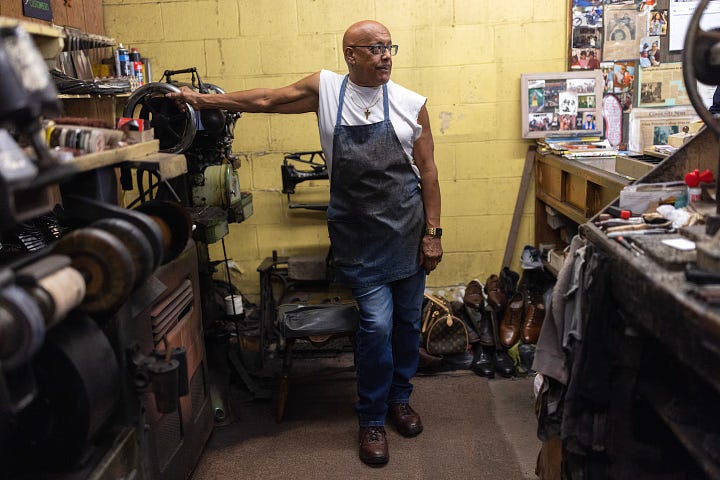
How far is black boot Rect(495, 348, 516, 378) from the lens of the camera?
3.67 meters

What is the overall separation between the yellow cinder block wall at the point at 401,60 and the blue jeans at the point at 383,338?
112 centimetres

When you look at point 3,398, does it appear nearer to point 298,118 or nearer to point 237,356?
point 237,356

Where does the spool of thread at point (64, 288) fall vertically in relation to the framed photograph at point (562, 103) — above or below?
below

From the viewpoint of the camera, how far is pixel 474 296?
393 cm

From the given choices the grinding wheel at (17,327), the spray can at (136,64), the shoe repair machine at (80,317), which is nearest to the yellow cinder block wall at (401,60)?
the spray can at (136,64)

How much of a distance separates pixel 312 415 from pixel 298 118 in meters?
1.63

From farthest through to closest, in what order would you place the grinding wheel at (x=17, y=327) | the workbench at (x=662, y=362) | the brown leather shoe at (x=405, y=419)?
the brown leather shoe at (x=405, y=419) → the workbench at (x=662, y=362) → the grinding wheel at (x=17, y=327)

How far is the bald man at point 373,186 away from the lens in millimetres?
2875

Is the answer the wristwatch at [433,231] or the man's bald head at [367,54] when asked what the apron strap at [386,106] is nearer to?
the man's bald head at [367,54]

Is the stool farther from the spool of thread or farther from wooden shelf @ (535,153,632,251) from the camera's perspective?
the spool of thread

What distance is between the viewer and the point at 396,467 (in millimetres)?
2926

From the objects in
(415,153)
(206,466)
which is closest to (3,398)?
(206,466)

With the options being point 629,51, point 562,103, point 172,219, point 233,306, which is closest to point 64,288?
point 172,219

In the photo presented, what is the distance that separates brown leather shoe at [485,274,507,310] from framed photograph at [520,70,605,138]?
32.7 inches
